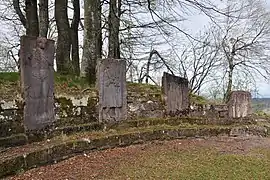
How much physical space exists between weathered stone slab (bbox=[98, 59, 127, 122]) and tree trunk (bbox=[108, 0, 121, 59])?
3436 millimetres

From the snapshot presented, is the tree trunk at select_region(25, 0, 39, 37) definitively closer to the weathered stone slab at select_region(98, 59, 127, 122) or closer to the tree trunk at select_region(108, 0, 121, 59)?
the tree trunk at select_region(108, 0, 121, 59)

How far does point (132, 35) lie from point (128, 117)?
5409mm

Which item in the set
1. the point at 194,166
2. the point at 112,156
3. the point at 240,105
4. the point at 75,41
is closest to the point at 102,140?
the point at 112,156

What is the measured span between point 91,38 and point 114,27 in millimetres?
1038

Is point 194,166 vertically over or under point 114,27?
under

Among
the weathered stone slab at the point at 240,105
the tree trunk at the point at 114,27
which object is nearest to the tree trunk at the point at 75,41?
the tree trunk at the point at 114,27

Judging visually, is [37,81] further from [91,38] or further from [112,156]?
[91,38]

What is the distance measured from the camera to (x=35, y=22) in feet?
32.1

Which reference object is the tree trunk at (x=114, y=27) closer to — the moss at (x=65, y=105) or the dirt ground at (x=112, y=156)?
the moss at (x=65, y=105)

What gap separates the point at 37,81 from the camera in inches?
216

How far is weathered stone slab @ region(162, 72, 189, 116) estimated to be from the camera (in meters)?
7.76

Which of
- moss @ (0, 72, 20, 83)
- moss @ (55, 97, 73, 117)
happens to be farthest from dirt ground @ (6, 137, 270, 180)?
moss @ (0, 72, 20, 83)

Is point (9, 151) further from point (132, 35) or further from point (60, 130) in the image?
point (132, 35)

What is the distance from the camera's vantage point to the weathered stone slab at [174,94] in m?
7.76
